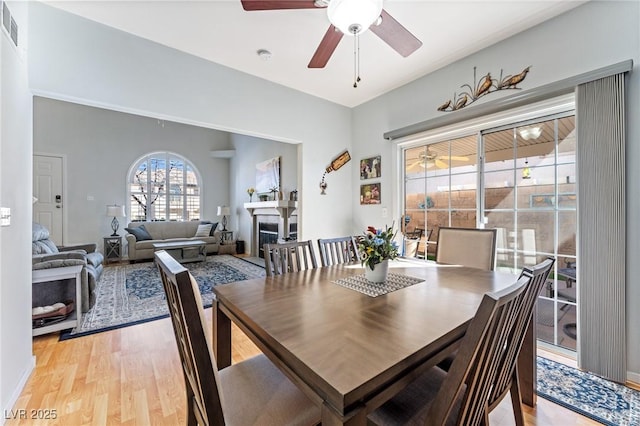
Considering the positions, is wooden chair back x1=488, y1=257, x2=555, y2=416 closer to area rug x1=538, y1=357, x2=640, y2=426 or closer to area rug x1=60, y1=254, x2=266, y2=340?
area rug x1=538, y1=357, x2=640, y2=426

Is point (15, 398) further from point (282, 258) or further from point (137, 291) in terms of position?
point (137, 291)

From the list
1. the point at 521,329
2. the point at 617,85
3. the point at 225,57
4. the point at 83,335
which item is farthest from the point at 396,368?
the point at 225,57

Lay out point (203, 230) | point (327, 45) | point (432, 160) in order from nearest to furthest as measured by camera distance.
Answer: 1. point (327, 45)
2. point (432, 160)
3. point (203, 230)

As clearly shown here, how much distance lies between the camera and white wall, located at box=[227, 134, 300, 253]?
5.51 metres

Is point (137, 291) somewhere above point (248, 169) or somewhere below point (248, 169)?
below

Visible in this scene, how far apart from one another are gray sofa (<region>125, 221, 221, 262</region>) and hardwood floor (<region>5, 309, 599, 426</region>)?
3455mm

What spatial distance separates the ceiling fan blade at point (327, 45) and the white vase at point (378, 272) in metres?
1.49

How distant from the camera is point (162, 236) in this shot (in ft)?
20.6

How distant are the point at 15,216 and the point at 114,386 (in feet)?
4.06

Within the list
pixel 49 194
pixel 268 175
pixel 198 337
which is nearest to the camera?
pixel 198 337

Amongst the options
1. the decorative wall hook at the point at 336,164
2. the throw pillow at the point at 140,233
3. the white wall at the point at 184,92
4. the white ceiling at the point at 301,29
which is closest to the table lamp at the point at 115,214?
the throw pillow at the point at 140,233

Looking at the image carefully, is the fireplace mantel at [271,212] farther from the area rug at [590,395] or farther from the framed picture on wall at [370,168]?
the area rug at [590,395]

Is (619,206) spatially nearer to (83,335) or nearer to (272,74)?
(272,74)

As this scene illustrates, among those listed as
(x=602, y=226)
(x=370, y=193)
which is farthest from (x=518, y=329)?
(x=370, y=193)
